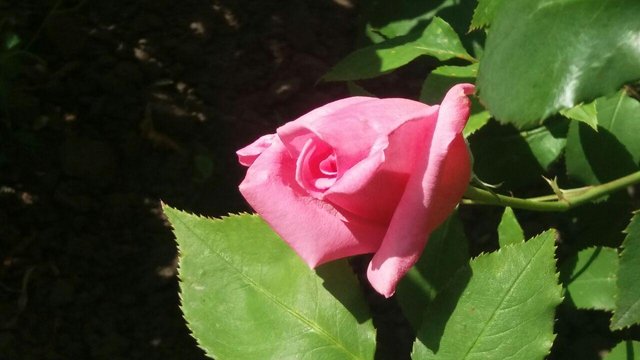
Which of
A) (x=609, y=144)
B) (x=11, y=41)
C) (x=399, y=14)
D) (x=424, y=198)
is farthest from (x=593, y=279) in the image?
(x=11, y=41)

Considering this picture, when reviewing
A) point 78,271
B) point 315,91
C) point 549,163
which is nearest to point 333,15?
point 315,91

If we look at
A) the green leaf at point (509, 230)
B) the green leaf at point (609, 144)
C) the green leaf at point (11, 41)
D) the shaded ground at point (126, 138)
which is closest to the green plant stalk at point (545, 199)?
the green leaf at point (509, 230)

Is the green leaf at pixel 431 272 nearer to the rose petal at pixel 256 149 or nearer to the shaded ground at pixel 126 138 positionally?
the rose petal at pixel 256 149

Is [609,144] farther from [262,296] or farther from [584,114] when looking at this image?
[262,296]

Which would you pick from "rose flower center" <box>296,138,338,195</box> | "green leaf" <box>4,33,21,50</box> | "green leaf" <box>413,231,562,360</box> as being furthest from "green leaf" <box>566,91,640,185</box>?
"green leaf" <box>4,33,21,50</box>

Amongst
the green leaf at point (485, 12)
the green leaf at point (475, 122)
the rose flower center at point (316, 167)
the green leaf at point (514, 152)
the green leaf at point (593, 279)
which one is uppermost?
the green leaf at point (485, 12)
